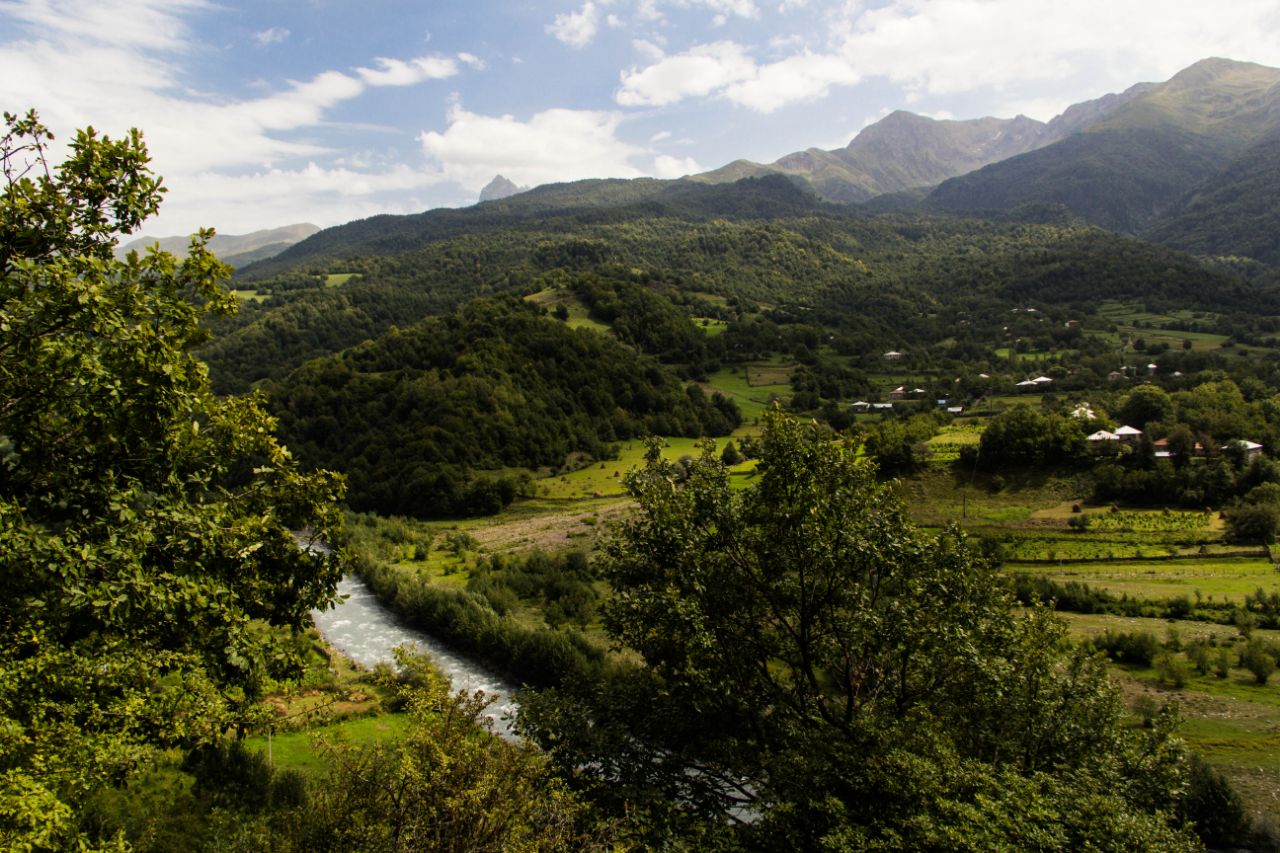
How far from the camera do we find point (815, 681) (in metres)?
14.9

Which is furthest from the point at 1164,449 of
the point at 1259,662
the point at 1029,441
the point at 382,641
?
the point at 382,641

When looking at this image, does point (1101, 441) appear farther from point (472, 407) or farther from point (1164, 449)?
point (472, 407)

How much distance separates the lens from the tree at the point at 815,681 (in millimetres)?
12852

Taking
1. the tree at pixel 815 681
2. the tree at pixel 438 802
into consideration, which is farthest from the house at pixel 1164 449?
the tree at pixel 438 802

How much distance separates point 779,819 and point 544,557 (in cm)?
4683

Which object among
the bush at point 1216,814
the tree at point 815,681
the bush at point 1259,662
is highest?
the tree at point 815,681

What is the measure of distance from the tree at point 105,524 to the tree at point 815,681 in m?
7.63

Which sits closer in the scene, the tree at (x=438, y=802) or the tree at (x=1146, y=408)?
the tree at (x=438, y=802)

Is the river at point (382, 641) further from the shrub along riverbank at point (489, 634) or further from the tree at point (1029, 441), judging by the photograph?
the tree at point (1029, 441)

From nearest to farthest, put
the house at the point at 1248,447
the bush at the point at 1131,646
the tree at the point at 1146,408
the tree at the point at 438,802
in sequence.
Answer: the tree at the point at 438,802 → the bush at the point at 1131,646 → the house at the point at 1248,447 → the tree at the point at 1146,408

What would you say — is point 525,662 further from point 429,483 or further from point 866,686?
point 429,483

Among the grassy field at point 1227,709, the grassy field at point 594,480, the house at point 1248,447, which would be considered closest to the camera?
the grassy field at point 1227,709

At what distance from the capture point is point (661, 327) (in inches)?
5733

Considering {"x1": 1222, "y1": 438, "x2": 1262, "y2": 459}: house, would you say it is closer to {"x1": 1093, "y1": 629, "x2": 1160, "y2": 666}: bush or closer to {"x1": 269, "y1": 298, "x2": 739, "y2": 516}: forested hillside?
{"x1": 1093, "y1": 629, "x2": 1160, "y2": 666}: bush
